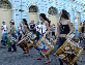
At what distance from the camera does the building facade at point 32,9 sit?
613 inches

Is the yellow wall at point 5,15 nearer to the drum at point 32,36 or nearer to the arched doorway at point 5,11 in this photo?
the arched doorway at point 5,11

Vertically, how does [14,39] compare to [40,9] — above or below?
below

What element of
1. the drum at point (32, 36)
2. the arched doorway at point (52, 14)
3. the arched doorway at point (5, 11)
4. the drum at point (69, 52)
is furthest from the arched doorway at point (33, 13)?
the drum at point (69, 52)

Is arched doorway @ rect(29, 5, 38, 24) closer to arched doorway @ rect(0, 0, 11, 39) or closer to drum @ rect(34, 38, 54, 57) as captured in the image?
arched doorway @ rect(0, 0, 11, 39)

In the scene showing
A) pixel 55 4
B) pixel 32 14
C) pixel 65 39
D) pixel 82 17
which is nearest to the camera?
pixel 65 39

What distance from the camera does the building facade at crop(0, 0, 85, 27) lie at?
15575 millimetres

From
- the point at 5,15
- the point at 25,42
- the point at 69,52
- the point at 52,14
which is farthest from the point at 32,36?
the point at 52,14

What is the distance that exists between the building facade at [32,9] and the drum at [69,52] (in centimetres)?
1131

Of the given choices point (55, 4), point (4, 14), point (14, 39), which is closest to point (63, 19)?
point (14, 39)

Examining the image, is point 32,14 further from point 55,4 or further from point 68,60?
point 68,60

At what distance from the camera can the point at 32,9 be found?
57.4 ft

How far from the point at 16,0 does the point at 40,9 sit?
9.71ft

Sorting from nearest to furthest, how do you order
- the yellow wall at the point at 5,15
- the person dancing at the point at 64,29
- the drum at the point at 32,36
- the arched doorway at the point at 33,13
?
the person dancing at the point at 64,29
the drum at the point at 32,36
the yellow wall at the point at 5,15
the arched doorway at the point at 33,13

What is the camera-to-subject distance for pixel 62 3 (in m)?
20.8
